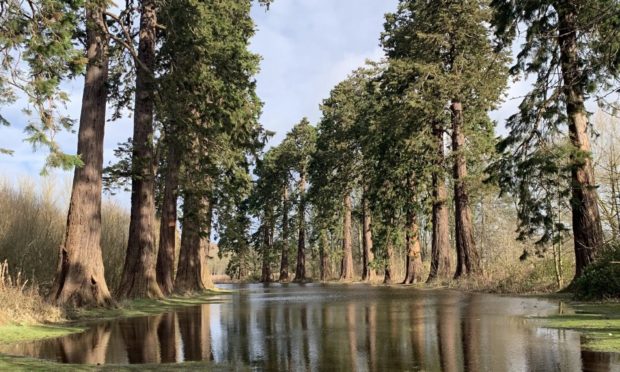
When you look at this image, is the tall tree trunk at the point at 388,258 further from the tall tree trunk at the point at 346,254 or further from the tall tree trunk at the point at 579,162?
the tall tree trunk at the point at 579,162

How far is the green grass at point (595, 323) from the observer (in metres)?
7.50

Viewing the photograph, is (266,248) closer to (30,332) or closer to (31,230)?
(31,230)

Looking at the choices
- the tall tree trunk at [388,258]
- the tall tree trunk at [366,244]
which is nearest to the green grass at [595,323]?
the tall tree trunk at [388,258]

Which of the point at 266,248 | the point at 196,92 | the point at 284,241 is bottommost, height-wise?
the point at 266,248

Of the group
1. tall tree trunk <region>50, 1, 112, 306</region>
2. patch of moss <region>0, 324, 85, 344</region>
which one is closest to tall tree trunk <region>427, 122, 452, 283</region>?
tall tree trunk <region>50, 1, 112, 306</region>

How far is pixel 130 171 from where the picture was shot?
63.5ft

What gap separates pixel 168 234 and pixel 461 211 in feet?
45.7

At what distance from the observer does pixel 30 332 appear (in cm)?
1021

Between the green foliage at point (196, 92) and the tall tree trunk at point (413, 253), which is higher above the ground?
the green foliage at point (196, 92)

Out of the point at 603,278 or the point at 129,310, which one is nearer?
the point at 603,278

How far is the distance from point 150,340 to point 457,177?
825 inches

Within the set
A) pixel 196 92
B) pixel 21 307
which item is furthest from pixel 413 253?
pixel 21 307

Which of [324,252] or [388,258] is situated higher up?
[324,252]

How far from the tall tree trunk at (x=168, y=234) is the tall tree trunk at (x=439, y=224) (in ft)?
43.3
